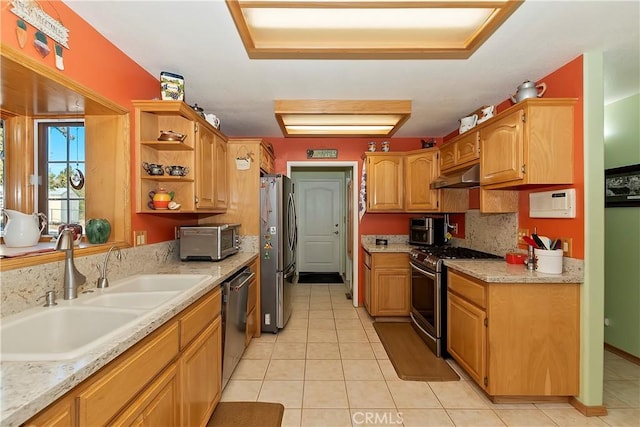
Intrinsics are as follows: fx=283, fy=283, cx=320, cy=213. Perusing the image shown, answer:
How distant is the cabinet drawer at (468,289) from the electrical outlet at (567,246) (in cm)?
64

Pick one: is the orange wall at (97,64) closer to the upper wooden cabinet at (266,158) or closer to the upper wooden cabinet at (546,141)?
the upper wooden cabinet at (266,158)

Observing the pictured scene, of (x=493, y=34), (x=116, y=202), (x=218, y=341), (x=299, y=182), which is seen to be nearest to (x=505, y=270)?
(x=493, y=34)

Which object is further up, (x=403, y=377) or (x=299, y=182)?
(x=299, y=182)

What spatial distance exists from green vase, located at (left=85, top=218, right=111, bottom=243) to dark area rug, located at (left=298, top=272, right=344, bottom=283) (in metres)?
4.11

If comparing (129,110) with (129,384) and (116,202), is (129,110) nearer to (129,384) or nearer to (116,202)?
(116,202)

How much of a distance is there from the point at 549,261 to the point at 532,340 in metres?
0.55

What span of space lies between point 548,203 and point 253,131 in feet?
10.5

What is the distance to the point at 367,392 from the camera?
6.94 ft

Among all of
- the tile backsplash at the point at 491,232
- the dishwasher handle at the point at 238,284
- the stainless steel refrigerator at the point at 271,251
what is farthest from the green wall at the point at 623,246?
the dishwasher handle at the point at 238,284

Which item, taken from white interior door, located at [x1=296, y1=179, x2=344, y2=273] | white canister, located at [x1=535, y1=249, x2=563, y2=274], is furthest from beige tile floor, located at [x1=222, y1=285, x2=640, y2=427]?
white interior door, located at [x1=296, y1=179, x2=344, y2=273]

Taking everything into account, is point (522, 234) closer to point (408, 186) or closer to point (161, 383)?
point (408, 186)

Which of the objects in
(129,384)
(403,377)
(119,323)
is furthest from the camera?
(403,377)

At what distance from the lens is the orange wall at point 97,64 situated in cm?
132

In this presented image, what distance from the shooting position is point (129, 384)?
1004mm
